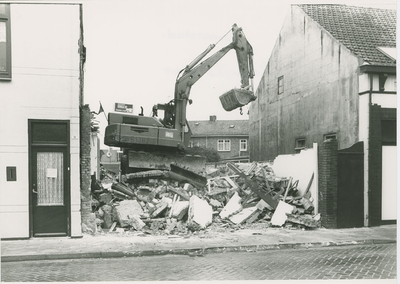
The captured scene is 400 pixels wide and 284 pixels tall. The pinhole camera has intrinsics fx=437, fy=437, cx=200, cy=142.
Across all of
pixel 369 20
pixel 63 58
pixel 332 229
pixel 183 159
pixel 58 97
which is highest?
pixel 369 20

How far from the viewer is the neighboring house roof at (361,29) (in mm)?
14344

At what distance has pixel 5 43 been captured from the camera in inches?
431

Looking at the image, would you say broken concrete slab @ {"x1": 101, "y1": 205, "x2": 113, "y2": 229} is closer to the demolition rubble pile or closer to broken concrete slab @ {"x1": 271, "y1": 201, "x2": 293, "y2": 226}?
the demolition rubble pile

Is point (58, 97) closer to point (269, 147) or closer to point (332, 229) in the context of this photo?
point (332, 229)

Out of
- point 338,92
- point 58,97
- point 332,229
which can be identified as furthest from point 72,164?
point 338,92

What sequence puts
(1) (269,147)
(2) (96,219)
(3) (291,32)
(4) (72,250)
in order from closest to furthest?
1. (4) (72,250)
2. (2) (96,219)
3. (3) (291,32)
4. (1) (269,147)

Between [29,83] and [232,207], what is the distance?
7105 millimetres

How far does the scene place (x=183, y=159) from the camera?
1598 centimetres

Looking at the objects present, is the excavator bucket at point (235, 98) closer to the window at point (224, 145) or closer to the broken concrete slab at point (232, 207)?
the broken concrete slab at point (232, 207)

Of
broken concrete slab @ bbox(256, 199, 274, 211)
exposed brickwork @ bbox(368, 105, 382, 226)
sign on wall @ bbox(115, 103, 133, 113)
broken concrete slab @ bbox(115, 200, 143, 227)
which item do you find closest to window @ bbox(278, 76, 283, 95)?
exposed brickwork @ bbox(368, 105, 382, 226)

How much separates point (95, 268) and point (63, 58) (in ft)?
18.2

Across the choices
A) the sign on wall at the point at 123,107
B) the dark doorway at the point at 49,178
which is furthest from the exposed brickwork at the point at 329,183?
the dark doorway at the point at 49,178

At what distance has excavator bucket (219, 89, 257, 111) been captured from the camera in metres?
14.2

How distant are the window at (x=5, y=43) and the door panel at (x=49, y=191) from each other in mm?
2065
